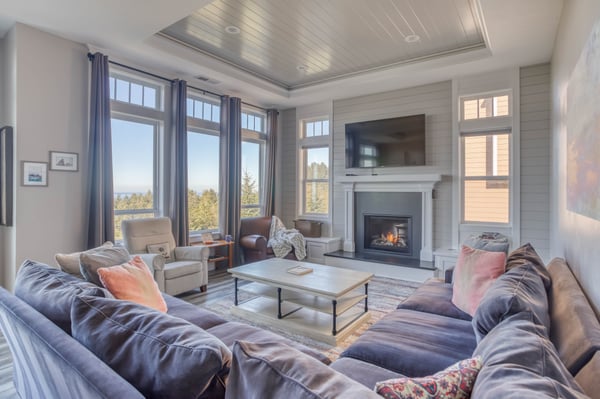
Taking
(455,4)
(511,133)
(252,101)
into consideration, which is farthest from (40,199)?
(511,133)

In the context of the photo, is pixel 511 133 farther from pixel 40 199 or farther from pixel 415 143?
pixel 40 199

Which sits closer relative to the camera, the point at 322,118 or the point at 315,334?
the point at 315,334

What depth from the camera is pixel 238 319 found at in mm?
3320

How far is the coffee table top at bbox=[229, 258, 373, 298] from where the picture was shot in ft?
9.54

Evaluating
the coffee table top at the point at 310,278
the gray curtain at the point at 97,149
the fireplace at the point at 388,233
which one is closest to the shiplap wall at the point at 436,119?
the fireplace at the point at 388,233

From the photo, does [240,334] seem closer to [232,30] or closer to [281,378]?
[281,378]

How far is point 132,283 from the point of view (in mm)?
2078

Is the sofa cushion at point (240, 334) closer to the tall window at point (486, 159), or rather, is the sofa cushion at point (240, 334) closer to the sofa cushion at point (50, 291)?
the sofa cushion at point (50, 291)

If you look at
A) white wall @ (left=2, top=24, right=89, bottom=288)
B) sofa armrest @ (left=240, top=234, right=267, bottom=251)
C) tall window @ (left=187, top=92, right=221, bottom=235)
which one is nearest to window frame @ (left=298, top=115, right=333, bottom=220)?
sofa armrest @ (left=240, top=234, right=267, bottom=251)

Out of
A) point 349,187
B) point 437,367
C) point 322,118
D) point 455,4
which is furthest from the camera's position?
point 322,118

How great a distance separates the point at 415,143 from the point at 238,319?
3712 millimetres

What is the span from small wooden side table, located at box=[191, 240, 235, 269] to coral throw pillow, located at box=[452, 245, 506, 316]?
11.3ft

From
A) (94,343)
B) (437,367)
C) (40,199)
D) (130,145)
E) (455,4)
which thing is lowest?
(437,367)

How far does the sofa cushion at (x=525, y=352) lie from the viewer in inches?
34.4
